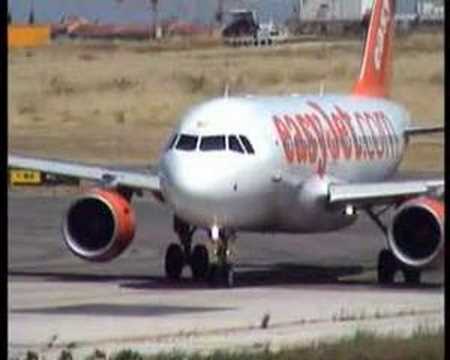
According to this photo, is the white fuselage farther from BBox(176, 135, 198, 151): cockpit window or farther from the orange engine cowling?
the orange engine cowling

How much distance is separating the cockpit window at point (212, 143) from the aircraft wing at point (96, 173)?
1480mm

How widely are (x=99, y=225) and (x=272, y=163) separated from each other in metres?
2.87

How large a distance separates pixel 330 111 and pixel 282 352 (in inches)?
612

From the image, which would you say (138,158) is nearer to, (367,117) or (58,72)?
(367,117)

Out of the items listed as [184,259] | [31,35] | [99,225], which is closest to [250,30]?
[99,225]

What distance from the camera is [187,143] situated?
103ft

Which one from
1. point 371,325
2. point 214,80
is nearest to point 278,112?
point 371,325

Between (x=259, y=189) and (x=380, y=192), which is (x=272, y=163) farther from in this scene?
(x=380, y=192)

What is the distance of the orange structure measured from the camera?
138 meters

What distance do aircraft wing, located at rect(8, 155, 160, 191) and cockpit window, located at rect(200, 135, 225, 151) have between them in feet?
4.86

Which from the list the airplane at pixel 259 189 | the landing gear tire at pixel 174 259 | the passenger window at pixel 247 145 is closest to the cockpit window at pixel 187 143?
the airplane at pixel 259 189

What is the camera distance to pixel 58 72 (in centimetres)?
11075

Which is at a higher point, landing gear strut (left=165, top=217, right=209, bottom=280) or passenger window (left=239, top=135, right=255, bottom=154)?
passenger window (left=239, top=135, right=255, bottom=154)

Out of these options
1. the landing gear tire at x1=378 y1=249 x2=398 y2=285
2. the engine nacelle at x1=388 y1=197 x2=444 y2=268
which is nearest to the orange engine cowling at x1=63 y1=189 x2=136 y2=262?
the landing gear tire at x1=378 y1=249 x2=398 y2=285
